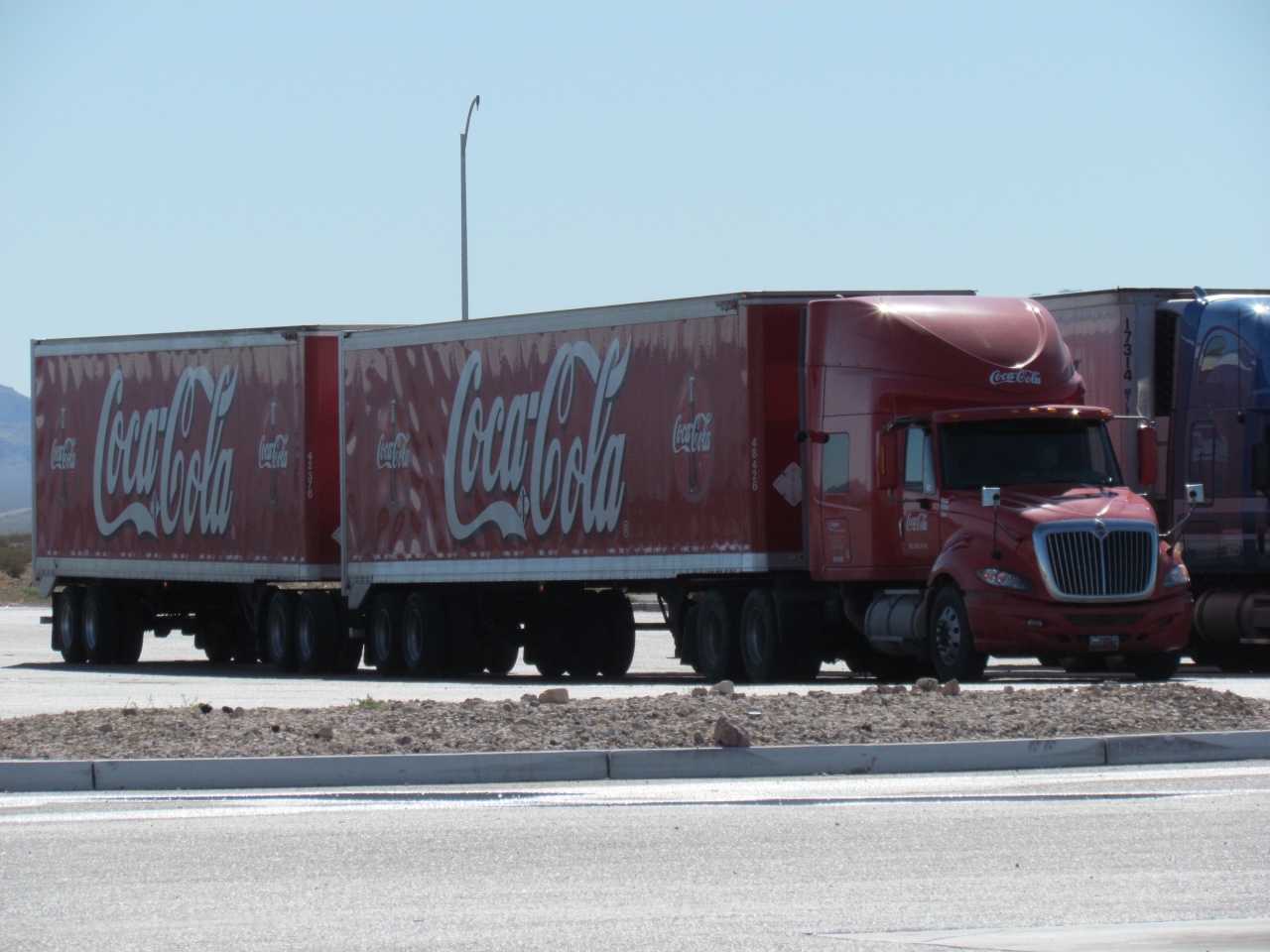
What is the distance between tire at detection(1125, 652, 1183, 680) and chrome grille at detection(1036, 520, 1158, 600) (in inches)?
46.4

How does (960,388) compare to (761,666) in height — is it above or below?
above

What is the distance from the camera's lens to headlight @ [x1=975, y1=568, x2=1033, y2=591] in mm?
20188

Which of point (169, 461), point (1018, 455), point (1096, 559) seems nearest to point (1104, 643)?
point (1096, 559)

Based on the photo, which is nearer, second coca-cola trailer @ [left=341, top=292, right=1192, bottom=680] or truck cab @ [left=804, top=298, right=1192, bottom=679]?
truck cab @ [left=804, top=298, right=1192, bottom=679]

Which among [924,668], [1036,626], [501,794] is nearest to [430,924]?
[501,794]

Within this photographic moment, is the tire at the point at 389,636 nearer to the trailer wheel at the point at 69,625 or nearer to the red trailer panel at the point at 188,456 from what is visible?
the red trailer panel at the point at 188,456

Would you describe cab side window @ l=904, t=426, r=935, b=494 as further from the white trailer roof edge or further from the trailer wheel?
the trailer wheel

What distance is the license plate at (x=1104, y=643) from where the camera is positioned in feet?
66.1

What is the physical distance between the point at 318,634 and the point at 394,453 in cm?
266

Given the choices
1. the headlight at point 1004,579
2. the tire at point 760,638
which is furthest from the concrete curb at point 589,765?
the tire at point 760,638

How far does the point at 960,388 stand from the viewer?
21.6 m

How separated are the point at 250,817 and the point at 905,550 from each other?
1149 centimetres

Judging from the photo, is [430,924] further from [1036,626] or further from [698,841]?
[1036,626]

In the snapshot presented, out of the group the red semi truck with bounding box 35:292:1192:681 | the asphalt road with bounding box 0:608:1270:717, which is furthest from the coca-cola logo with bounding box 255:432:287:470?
the asphalt road with bounding box 0:608:1270:717
